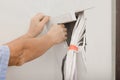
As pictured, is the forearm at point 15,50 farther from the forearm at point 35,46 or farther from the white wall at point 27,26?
the white wall at point 27,26

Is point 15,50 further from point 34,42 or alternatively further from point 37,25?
point 37,25

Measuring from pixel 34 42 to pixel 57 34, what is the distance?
12 cm

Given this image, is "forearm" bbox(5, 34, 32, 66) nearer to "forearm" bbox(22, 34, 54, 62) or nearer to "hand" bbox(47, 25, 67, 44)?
"forearm" bbox(22, 34, 54, 62)

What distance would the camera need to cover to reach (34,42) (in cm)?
94

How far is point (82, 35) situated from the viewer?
3.03 ft

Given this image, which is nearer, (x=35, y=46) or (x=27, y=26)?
→ (x=35, y=46)

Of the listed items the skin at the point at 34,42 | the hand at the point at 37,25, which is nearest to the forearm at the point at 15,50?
the skin at the point at 34,42

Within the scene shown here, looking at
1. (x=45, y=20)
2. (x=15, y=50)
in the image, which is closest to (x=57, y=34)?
(x=45, y=20)

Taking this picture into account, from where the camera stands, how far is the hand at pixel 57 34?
3.26 feet

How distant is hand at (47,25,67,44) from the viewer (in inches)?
39.2

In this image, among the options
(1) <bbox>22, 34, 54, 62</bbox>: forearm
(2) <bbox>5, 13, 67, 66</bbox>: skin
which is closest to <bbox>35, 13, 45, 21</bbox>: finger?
(2) <bbox>5, 13, 67, 66</bbox>: skin

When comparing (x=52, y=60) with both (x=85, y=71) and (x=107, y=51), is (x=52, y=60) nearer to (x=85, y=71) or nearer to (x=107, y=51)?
(x=85, y=71)

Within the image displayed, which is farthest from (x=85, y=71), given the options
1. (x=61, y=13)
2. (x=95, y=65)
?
(x=61, y=13)

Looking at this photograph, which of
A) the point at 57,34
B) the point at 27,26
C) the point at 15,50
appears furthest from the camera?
the point at 27,26
